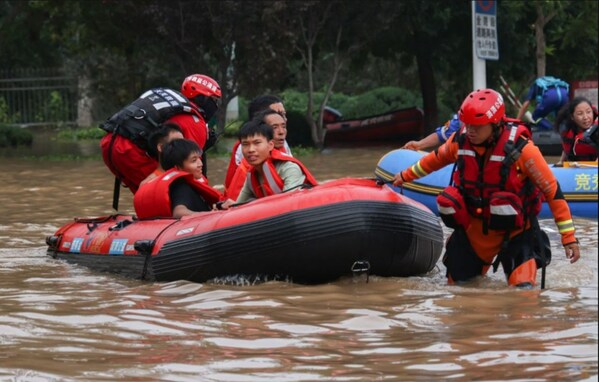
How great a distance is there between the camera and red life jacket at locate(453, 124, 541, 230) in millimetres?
7109

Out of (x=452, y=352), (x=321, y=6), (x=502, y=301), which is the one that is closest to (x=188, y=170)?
(x=502, y=301)

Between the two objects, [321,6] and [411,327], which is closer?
[411,327]

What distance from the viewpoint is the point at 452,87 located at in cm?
2833

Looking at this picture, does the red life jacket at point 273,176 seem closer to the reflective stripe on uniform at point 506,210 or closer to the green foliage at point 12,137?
the reflective stripe on uniform at point 506,210

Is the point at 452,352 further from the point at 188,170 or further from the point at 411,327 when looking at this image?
the point at 188,170

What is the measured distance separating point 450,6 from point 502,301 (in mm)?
17146

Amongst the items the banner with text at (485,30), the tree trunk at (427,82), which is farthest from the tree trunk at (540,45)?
the banner with text at (485,30)

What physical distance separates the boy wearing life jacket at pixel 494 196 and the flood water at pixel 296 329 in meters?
0.18

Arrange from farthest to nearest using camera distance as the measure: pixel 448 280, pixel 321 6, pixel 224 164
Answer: pixel 321 6, pixel 224 164, pixel 448 280

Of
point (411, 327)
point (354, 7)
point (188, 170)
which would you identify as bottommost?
point (411, 327)

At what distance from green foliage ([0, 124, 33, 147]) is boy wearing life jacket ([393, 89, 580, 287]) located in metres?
18.4

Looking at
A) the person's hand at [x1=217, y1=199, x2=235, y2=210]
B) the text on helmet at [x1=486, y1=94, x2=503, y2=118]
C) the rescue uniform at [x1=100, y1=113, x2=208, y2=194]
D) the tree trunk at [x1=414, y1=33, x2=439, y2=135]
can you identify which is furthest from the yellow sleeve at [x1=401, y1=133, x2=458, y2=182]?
the tree trunk at [x1=414, y1=33, x2=439, y2=135]

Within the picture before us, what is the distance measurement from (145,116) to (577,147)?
A: 4365 mm

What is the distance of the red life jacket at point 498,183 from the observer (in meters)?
7.11
